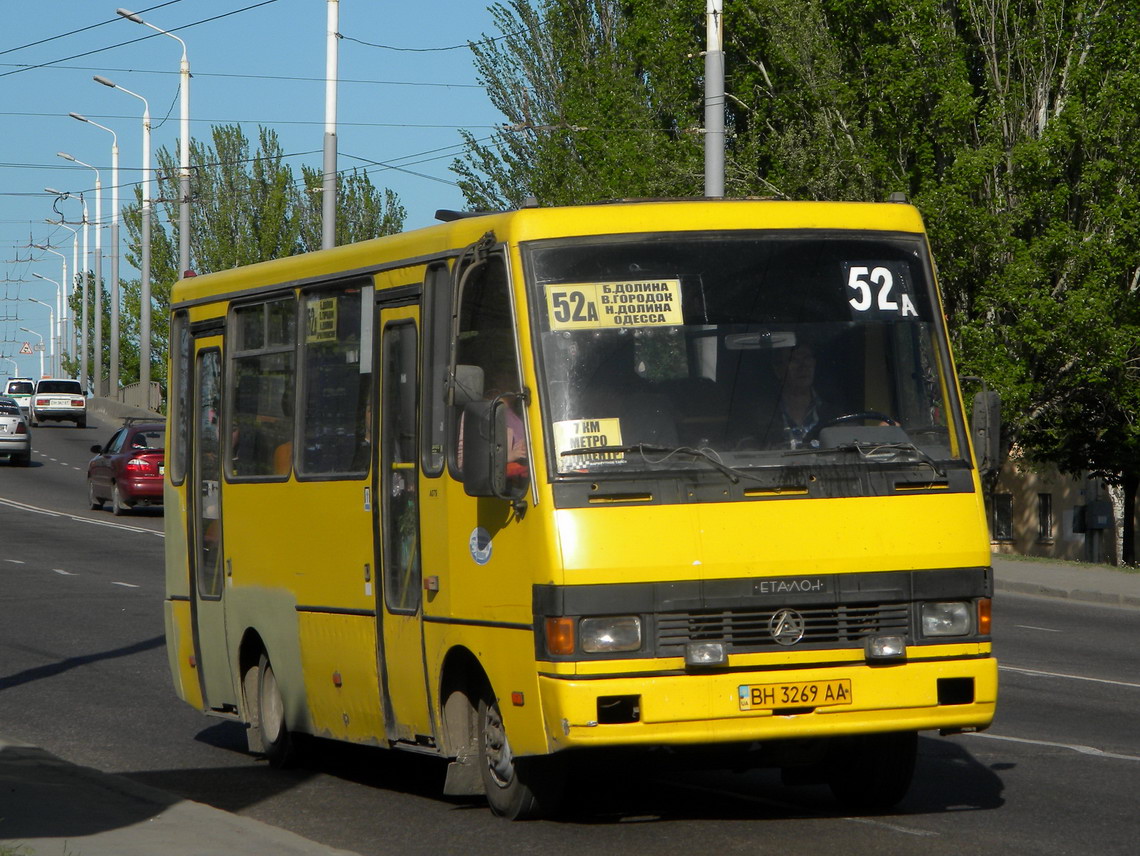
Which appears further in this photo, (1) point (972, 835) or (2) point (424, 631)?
(2) point (424, 631)

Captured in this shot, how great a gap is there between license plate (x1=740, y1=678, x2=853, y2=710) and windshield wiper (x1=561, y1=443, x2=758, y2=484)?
82 centimetres

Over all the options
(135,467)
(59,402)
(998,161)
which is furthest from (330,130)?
(59,402)

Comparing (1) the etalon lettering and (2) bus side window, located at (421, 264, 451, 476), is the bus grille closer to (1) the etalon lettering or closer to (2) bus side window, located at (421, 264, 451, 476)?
(1) the etalon lettering

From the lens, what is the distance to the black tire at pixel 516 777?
7.80 m

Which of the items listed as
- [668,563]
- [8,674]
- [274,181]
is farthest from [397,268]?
[274,181]

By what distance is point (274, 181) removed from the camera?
7950 cm

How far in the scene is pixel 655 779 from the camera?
9359mm

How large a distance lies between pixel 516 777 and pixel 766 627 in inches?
50.4

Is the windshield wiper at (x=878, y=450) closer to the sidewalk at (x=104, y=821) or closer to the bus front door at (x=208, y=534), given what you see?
the sidewalk at (x=104, y=821)

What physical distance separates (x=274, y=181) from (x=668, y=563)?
74.2 m

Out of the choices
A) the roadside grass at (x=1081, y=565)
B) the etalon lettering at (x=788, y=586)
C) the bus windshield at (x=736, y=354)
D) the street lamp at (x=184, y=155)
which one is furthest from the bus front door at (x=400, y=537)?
the street lamp at (x=184, y=155)

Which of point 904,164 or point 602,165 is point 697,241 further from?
point 602,165

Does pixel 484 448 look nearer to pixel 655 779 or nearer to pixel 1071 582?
pixel 655 779

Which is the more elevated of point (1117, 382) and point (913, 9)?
point (913, 9)
